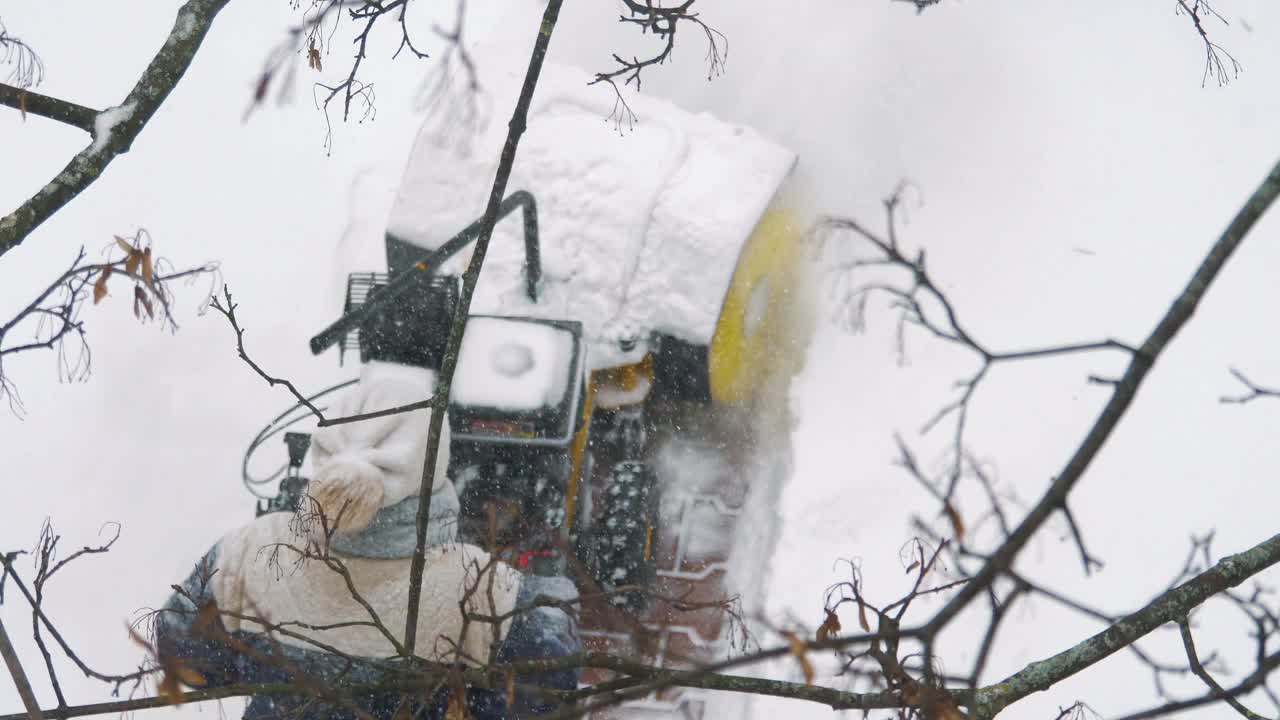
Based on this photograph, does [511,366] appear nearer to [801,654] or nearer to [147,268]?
[147,268]

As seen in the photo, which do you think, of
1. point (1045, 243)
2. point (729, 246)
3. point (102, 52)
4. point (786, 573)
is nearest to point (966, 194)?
point (1045, 243)

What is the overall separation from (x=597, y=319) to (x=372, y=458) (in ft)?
8.84

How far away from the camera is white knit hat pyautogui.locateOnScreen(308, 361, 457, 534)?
286 cm

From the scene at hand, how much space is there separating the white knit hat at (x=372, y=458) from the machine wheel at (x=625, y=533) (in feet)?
6.34

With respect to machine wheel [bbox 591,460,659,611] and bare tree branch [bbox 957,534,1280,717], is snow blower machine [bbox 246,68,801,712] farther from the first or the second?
bare tree branch [bbox 957,534,1280,717]

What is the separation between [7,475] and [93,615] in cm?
189

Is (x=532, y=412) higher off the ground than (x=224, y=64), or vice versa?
(x=224, y=64)

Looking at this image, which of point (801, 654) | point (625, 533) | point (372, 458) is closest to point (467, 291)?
point (372, 458)

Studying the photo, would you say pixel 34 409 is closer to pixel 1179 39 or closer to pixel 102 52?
pixel 102 52

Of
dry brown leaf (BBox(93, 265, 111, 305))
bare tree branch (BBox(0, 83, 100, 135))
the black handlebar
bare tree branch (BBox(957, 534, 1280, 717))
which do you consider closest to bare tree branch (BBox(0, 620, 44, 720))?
dry brown leaf (BBox(93, 265, 111, 305))

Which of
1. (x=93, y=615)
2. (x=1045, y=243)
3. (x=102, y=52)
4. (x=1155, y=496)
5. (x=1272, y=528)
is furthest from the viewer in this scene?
(x=102, y=52)

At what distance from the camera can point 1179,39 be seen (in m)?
8.89

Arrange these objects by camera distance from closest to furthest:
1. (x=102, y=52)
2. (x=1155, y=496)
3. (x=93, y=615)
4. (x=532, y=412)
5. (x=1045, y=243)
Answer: (x=532, y=412) → (x=1155, y=496) → (x=93, y=615) → (x=1045, y=243) → (x=102, y=52)

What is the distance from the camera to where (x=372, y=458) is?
2943 mm
